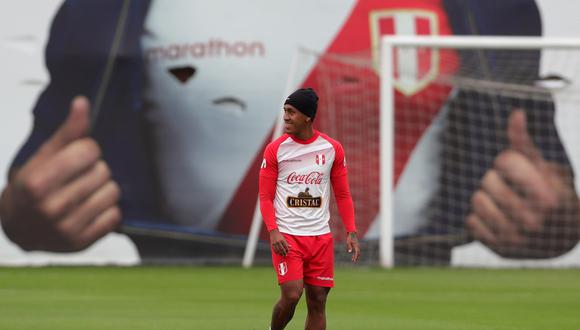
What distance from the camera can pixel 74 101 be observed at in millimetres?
18531

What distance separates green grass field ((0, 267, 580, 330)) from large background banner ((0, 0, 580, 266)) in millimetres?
1029

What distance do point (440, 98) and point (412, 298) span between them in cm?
641

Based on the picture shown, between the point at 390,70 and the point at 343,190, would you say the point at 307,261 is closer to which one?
the point at 343,190

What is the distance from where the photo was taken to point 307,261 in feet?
26.3

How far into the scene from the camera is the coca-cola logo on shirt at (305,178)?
795cm

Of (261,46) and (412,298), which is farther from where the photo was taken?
(261,46)

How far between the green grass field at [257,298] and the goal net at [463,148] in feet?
4.26

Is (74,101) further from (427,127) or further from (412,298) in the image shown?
(412,298)

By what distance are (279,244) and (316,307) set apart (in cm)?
58

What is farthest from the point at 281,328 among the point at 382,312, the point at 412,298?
the point at 412,298

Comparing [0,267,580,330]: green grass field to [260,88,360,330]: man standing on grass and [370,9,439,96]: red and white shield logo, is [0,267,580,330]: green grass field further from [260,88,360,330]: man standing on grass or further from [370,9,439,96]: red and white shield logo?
[370,9,439,96]: red and white shield logo

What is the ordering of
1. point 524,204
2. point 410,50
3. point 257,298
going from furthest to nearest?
point 524,204, point 410,50, point 257,298

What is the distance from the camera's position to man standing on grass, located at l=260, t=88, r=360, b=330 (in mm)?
7875

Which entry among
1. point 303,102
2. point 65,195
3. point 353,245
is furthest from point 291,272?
point 65,195
